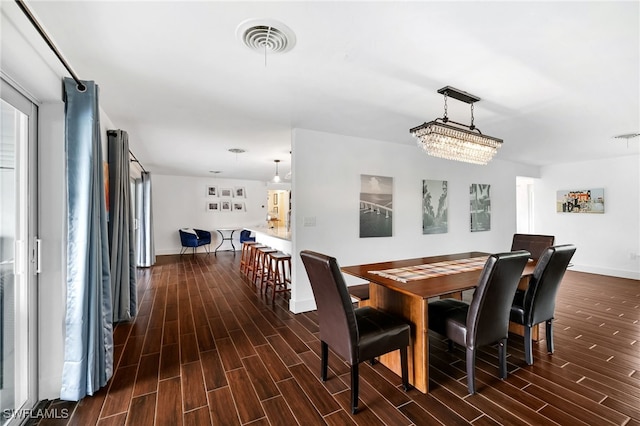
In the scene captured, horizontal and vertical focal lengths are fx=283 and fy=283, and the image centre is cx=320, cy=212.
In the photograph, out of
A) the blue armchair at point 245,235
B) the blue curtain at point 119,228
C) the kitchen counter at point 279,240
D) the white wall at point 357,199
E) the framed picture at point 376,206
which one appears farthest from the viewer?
the blue armchair at point 245,235

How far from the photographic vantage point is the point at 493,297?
6.30ft

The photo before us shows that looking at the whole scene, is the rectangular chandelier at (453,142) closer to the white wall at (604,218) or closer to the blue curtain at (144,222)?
the white wall at (604,218)

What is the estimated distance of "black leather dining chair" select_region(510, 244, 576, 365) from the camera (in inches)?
86.6

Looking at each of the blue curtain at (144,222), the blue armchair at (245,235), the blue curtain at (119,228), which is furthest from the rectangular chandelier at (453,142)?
the blue armchair at (245,235)

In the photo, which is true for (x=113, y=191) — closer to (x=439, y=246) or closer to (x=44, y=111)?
(x=44, y=111)

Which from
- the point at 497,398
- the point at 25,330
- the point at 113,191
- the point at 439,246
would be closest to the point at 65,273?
the point at 25,330

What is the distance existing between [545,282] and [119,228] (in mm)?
4009

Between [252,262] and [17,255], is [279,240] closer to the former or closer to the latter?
[252,262]

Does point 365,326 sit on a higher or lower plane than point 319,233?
lower

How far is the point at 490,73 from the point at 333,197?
2.19 m

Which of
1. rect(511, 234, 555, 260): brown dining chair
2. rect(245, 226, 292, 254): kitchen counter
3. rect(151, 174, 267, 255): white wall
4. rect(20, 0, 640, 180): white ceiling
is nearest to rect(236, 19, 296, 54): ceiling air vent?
rect(20, 0, 640, 180): white ceiling

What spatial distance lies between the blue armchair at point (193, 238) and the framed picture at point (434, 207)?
592cm

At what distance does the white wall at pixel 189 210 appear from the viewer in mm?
8086

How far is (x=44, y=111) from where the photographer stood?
6.15 feet
